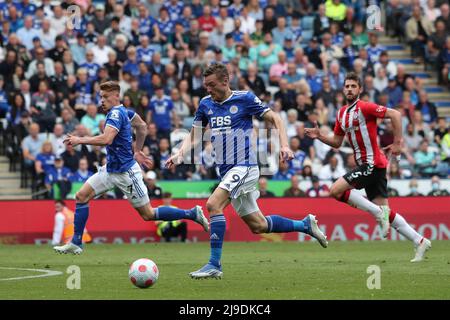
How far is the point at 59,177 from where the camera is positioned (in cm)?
2488

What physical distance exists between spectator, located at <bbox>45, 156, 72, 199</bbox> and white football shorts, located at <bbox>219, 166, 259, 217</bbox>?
1115 centimetres

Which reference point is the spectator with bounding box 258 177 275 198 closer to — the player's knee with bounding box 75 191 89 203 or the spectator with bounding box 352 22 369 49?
the spectator with bounding box 352 22 369 49

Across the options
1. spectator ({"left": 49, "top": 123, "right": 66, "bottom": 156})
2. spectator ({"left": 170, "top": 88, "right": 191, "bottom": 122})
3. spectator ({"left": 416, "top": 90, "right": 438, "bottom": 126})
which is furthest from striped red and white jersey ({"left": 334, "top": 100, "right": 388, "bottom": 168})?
spectator ({"left": 416, "top": 90, "right": 438, "bottom": 126})

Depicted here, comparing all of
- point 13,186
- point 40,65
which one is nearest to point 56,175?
point 13,186

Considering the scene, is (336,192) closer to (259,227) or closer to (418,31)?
(259,227)

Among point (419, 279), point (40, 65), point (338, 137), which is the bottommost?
point (419, 279)

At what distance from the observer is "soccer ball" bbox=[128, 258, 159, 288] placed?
40.1ft

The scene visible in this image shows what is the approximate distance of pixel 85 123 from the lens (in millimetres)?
26000

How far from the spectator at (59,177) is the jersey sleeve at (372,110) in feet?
31.3

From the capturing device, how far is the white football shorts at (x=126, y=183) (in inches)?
635

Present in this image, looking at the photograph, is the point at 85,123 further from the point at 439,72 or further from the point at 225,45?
the point at 439,72

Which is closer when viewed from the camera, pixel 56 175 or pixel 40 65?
pixel 56 175

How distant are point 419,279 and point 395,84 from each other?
1669 centimetres

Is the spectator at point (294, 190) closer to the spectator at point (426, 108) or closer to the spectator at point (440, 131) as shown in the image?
the spectator at point (440, 131)
